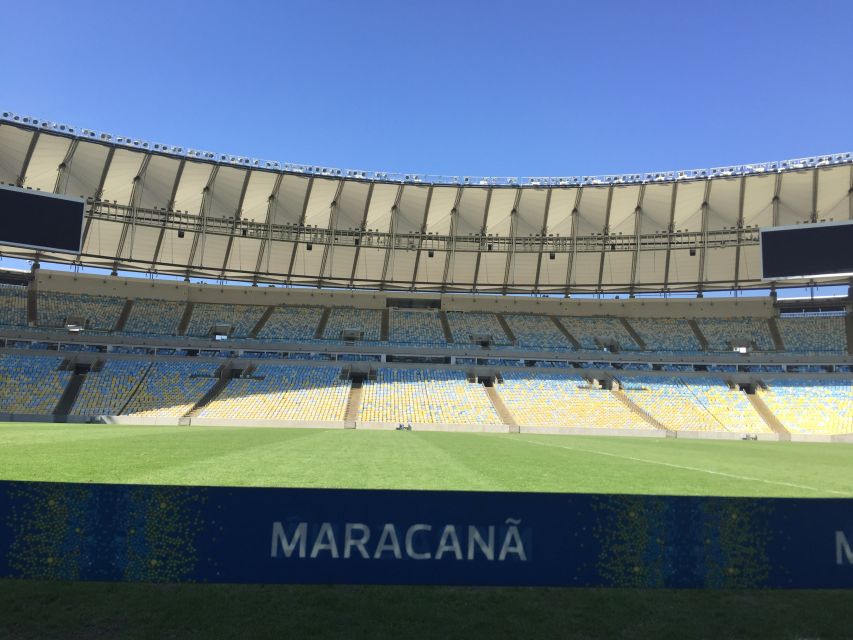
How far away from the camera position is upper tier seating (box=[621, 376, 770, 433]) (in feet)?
125

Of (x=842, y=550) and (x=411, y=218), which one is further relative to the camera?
(x=411, y=218)

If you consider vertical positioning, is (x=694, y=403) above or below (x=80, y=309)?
below

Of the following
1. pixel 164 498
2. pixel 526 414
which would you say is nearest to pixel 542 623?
pixel 164 498

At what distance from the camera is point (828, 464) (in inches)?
698

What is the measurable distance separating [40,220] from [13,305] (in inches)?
404

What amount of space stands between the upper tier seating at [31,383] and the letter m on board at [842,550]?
40044mm

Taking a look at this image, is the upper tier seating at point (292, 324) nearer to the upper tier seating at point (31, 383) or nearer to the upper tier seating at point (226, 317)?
the upper tier seating at point (226, 317)

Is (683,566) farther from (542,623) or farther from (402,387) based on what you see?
(402,387)

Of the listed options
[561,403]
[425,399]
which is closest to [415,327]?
[425,399]

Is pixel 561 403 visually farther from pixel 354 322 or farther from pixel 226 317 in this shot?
pixel 226 317

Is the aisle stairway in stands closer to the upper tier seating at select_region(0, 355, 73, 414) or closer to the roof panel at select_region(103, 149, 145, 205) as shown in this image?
the upper tier seating at select_region(0, 355, 73, 414)

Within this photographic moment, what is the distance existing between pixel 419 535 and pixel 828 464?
18.4 meters

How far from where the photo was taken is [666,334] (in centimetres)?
5025

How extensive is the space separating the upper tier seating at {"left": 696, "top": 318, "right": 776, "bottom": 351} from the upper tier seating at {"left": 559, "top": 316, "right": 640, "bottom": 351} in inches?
260
